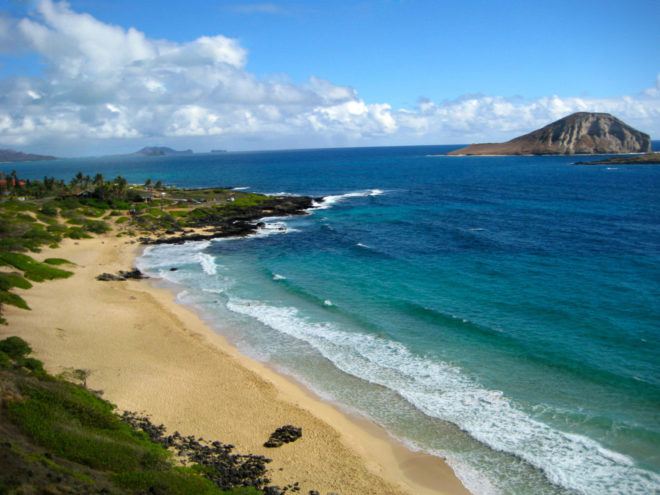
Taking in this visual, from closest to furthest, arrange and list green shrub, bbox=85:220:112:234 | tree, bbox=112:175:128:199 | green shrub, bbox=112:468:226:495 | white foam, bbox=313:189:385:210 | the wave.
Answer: green shrub, bbox=112:468:226:495, the wave, green shrub, bbox=85:220:112:234, tree, bbox=112:175:128:199, white foam, bbox=313:189:385:210

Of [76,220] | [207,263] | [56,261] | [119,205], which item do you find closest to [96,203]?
[119,205]

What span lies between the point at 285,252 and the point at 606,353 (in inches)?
1390

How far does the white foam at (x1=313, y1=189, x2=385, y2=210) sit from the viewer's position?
3450 inches

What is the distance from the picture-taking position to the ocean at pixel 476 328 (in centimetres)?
1883

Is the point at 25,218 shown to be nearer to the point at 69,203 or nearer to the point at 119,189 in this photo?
the point at 69,203

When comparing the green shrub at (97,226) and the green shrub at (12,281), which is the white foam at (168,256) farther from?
the green shrub at (12,281)

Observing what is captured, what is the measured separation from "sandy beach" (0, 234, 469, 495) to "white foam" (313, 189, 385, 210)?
52.9 metres

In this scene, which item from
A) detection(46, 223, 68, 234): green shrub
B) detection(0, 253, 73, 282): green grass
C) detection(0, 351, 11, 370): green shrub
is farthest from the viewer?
detection(46, 223, 68, 234): green shrub

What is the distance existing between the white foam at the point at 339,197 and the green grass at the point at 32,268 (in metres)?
50.8

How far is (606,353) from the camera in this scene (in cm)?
2567

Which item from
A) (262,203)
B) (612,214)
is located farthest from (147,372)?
(612,214)

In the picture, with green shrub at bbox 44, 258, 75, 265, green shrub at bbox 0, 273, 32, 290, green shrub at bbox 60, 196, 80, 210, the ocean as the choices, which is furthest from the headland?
green shrub at bbox 60, 196, 80, 210

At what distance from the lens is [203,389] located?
76.8 feet

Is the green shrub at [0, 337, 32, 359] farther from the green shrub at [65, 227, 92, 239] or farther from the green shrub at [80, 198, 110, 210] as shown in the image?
the green shrub at [80, 198, 110, 210]
